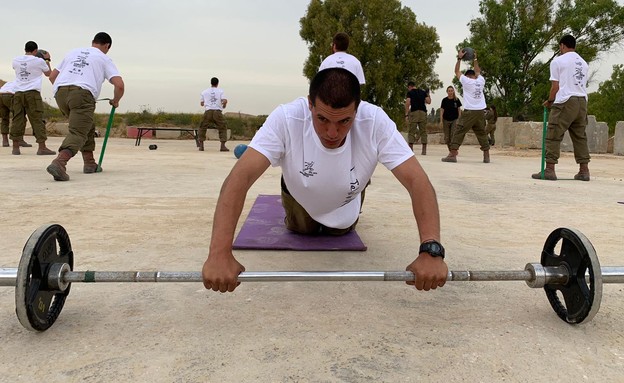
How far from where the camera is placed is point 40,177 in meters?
5.40

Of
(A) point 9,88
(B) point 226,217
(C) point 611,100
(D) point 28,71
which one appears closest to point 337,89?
(B) point 226,217

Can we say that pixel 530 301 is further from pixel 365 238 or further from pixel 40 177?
pixel 40 177

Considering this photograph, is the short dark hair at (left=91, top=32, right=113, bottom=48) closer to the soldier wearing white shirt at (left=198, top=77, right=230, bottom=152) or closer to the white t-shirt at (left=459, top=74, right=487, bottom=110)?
the soldier wearing white shirt at (left=198, top=77, right=230, bottom=152)

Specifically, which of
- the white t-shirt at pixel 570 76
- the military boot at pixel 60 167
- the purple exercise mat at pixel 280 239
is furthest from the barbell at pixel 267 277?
the white t-shirt at pixel 570 76

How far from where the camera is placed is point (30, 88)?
26.2ft

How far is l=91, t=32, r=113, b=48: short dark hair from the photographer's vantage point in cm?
561

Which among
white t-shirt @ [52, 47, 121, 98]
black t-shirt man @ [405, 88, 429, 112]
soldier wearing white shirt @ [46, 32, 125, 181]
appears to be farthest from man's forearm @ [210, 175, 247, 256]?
black t-shirt man @ [405, 88, 429, 112]

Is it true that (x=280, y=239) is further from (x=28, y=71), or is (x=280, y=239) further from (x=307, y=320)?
(x=28, y=71)

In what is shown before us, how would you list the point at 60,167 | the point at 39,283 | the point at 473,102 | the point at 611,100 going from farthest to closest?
the point at 611,100 < the point at 473,102 < the point at 60,167 < the point at 39,283

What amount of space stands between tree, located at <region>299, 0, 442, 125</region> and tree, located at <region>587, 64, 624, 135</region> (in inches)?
684

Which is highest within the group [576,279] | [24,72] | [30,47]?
[30,47]

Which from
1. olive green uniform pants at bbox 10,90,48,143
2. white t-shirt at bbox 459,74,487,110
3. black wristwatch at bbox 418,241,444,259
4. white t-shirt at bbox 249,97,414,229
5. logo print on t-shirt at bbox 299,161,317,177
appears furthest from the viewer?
white t-shirt at bbox 459,74,487,110

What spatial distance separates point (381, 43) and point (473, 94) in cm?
1276

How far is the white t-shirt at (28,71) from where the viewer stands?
7.83 m
